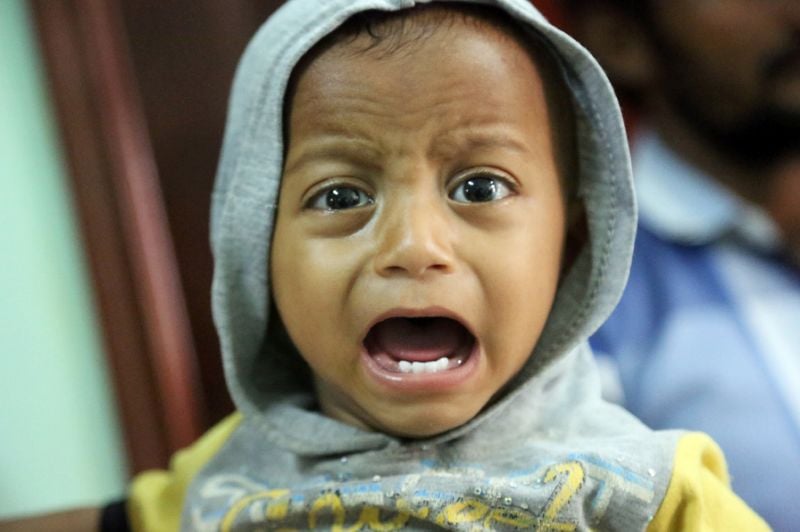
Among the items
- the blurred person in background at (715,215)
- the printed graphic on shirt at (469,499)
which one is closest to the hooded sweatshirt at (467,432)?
the printed graphic on shirt at (469,499)

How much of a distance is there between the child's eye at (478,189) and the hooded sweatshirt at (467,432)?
0.07m

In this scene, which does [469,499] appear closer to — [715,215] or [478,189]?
[478,189]

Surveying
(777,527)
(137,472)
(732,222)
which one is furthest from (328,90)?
(732,222)

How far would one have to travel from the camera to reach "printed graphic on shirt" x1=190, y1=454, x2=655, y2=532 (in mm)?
471

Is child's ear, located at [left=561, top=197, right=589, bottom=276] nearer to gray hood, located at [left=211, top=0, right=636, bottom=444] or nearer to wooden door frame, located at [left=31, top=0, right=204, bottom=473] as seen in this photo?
gray hood, located at [left=211, top=0, right=636, bottom=444]

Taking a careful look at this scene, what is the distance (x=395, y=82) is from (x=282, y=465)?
23cm

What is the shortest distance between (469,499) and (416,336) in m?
0.09

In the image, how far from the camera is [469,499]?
48cm

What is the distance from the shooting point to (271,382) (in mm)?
582

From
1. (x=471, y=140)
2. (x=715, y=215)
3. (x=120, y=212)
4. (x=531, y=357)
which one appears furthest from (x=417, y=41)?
(x=715, y=215)

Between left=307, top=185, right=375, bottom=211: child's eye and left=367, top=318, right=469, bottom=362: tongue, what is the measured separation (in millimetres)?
60

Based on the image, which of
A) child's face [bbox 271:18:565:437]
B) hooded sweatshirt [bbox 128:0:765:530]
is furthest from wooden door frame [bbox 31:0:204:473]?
child's face [bbox 271:18:565:437]

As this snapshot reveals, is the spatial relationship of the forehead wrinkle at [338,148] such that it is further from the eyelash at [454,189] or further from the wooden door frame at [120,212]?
the wooden door frame at [120,212]

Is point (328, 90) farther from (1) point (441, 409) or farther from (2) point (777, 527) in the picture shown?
(2) point (777, 527)
